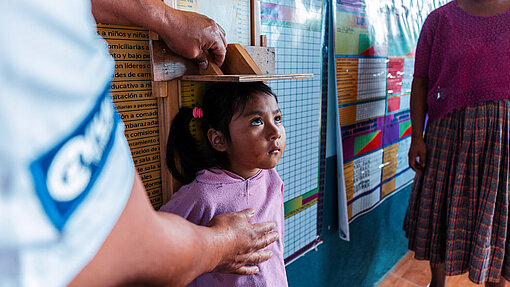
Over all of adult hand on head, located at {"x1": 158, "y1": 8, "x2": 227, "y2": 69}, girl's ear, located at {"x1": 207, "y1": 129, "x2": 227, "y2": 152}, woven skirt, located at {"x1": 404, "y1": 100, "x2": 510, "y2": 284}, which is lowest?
woven skirt, located at {"x1": 404, "y1": 100, "x2": 510, "y2": 284}

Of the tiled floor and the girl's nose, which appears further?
the tiled floor

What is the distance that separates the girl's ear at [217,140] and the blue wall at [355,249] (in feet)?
2.47

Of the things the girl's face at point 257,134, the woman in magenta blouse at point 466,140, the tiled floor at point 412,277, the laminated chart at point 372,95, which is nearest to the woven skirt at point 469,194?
the woman in magenta blouse at point 466,140

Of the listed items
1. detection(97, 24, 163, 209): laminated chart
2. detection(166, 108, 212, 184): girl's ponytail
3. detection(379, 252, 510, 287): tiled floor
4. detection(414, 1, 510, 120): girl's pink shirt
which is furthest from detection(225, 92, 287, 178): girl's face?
detection(379, 252, 510, 287): tiled floor

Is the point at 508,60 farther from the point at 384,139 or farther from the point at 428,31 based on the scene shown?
the point at 384,139

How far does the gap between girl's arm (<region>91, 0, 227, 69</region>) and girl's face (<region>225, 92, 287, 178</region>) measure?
15 centimetres

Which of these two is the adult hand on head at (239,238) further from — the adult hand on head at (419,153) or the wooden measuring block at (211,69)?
the adult hand on head at (419,153)

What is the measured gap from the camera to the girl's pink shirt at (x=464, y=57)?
60.9 inches

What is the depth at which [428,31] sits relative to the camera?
68.7 inches

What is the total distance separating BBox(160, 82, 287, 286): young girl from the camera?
0.90m

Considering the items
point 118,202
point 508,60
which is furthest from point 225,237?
point 508,60

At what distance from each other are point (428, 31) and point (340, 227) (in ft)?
3.44

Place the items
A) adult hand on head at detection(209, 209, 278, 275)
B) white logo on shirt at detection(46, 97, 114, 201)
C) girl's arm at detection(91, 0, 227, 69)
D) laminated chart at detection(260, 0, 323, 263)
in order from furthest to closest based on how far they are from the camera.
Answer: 1. laminated chart at detection(260, 0, 323, 263)
2. girl's arm at detection(91, 0, 227, 69)
3. adult hand on head at detection(209, 209, 278, 275)
4. white logo on shirt at detection(46, 97, 114, 201)

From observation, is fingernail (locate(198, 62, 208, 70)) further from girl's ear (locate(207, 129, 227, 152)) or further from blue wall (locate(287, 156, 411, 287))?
blue wall (locate(287, 156, 411, 287))
